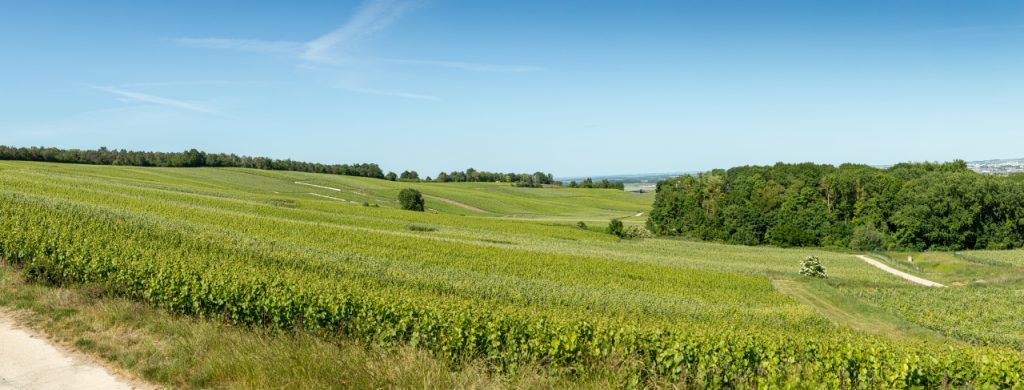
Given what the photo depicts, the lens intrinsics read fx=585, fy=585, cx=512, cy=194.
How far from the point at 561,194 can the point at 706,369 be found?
149m

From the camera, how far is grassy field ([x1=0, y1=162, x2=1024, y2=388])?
9797 mm

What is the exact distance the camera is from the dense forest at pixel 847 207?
77812 millimetres

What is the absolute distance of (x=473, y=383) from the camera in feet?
26.4

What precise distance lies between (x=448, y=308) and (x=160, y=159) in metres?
142

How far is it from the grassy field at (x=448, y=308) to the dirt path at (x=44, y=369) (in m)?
0.36

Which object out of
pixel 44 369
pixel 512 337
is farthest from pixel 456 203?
pixel 44 369

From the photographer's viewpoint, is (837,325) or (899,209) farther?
(899,209)

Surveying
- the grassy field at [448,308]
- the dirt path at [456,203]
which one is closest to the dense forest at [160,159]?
the dirt path at [456,203]

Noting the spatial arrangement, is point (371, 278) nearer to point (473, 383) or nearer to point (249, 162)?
point (473, 383)

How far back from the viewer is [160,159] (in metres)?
133

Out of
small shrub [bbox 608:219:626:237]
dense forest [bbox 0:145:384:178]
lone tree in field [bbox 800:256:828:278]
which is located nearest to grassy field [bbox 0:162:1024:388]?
lone tree in field [bbox 800:256:828:278]

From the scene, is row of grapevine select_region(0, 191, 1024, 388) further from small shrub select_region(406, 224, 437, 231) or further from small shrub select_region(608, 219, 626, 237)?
small shrub select_region(608, 219, 626, 237)

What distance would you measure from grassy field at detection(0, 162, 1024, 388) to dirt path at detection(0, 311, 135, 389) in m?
0.36

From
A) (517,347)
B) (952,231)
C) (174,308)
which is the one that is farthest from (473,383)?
(952,231)
